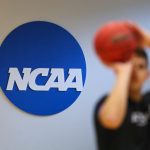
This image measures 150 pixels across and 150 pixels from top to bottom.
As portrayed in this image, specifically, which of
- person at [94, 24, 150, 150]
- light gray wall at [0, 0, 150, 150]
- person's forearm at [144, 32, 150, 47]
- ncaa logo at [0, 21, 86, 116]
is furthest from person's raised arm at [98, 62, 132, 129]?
ncaa logo at [0, 21, 86, 116]

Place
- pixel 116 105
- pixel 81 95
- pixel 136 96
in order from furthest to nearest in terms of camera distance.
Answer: pixel 81 95
pixel 136 96
pixel 116 105

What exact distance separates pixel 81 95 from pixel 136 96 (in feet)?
2.25

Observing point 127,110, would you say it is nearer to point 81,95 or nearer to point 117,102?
point 117,102

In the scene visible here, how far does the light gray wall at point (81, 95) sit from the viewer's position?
1.65 metres

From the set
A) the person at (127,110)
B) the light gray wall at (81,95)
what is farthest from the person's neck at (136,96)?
the light gray wall at (81,95)

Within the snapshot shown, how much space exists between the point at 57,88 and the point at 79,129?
0.24 meters

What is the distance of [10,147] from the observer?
175cm

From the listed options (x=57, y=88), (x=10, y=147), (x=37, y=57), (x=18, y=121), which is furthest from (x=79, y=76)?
(x=10, y=147)

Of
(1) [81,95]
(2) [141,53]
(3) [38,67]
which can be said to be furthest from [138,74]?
(3) [38,67]

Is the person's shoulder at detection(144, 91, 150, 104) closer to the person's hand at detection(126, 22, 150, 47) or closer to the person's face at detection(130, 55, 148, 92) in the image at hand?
the person's face at detection(130, 55, 148, 92)

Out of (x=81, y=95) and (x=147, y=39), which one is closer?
(x=147, y=39)

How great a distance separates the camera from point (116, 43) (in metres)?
0.94

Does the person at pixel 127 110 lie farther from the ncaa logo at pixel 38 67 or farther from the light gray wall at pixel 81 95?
the ncaa logo at pixel 38 67

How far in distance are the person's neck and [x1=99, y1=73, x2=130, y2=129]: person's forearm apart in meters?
0.06
